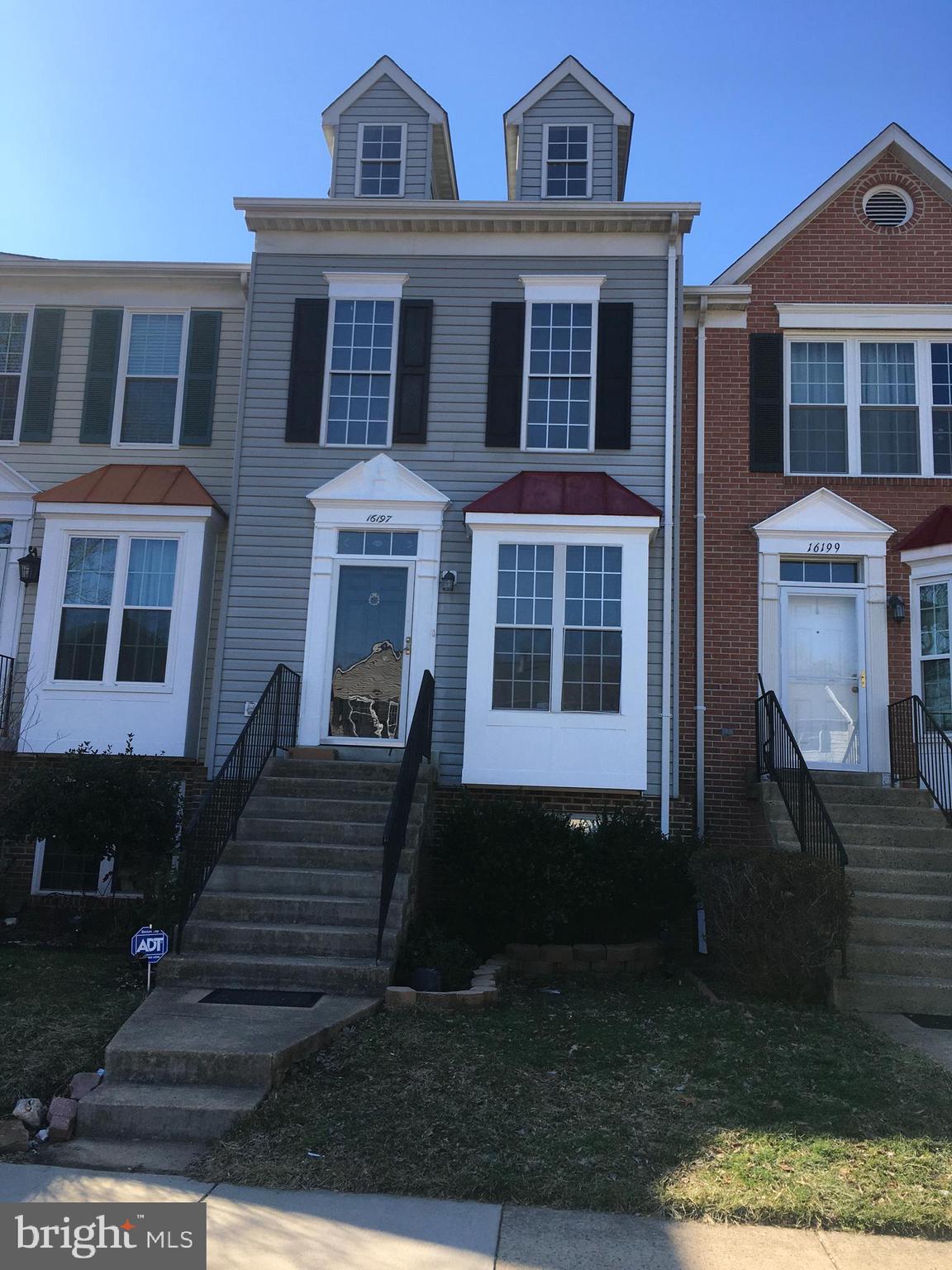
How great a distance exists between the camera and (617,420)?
444 inches

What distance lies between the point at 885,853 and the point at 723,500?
14.4 feet

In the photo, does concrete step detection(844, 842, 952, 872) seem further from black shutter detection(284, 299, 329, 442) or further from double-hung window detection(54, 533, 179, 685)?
double-hung window detection(54, 533, 179, 685)

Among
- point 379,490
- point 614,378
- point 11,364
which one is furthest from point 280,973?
point 11,364

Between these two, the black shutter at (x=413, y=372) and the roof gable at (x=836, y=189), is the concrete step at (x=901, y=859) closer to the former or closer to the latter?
the black shutter at (x=413, y=372)

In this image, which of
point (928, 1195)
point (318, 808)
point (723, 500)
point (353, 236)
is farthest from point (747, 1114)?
point (353, 236)

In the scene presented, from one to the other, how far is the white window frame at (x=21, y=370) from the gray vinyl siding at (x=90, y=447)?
0.13 meters

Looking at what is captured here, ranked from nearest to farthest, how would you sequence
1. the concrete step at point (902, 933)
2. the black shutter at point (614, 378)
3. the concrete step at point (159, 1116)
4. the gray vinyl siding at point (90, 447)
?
the concrete step at point (159, 1116), the concrete step at point (902, 933), the black shutter at point (614, 378), the gray vinyl siding at point (90, 447)

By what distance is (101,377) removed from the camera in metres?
12.4

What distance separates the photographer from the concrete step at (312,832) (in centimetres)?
891

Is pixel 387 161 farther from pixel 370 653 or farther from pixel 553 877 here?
pixel 553 877

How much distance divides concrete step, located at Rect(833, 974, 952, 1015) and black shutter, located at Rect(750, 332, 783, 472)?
5995 millimetres

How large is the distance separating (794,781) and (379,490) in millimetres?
5246

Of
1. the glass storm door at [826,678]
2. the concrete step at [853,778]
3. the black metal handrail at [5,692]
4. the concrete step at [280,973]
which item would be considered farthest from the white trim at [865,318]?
the black metal handrail at [5,692]

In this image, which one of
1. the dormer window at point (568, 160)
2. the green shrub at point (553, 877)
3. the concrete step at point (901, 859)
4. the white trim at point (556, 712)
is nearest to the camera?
the green shrub at point (553, 877)
